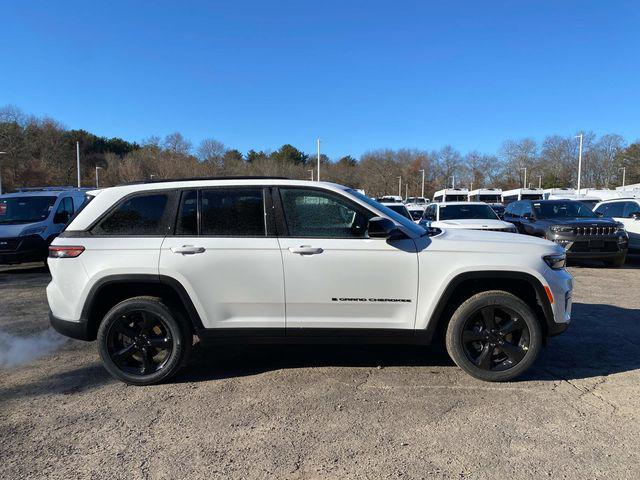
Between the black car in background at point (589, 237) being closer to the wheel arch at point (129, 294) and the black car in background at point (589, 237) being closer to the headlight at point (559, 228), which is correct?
the headlight at point (559, 228)

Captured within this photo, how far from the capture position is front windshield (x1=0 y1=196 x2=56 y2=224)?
1168 centimetres

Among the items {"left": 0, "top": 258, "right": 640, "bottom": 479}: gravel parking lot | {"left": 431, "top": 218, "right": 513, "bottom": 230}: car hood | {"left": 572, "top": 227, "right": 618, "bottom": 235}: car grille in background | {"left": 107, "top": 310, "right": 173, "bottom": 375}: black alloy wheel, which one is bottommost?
{"left": 0, "top": 258, "right": 640, "bottom": 479}: gravel parking lot

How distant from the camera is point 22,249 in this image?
10.8 m

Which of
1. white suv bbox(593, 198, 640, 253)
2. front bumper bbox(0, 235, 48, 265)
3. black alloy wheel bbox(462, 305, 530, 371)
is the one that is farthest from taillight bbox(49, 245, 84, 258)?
white suv bbox(593, 198, 640, 253)

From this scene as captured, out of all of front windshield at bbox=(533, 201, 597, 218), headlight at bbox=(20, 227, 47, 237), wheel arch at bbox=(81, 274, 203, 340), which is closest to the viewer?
wheel arch at bbox=(81, 274, 203, 340)

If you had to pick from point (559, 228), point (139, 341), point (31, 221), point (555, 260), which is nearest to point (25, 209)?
point (31, 221)

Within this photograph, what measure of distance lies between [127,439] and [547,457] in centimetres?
284

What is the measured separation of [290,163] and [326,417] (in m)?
83.1

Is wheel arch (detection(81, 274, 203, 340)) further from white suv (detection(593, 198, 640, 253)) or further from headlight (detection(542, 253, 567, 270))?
white suv (detection(593, 198, 640, 253))

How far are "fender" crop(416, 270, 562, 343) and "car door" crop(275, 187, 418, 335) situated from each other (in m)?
0.18

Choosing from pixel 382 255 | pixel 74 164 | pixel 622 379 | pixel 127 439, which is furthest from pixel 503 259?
pixel 74 164

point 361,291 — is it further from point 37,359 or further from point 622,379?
point 37,359

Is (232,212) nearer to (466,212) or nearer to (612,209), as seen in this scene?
(466,212)

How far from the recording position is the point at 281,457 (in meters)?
3.12
